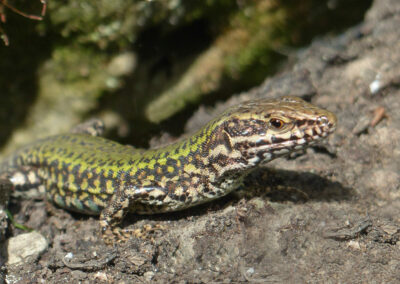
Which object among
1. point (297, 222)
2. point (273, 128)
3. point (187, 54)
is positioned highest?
point (187, 54)

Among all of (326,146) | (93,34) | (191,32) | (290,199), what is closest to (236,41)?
(191,32)

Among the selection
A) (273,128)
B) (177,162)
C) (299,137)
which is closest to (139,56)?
(177,162)

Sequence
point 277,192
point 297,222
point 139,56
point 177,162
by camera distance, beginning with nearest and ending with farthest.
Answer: point 297,222 < point 177,162 < point 277,192 < point 139,56

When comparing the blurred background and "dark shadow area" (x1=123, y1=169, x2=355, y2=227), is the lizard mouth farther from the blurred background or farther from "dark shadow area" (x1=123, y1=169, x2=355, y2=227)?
the blurred background

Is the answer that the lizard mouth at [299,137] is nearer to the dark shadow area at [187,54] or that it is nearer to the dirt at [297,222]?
the dirt at [297,222]

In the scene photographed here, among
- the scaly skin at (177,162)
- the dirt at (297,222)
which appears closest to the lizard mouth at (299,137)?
the scaly skin at (177,162)

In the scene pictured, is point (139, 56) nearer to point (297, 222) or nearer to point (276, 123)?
point (276, 123)
